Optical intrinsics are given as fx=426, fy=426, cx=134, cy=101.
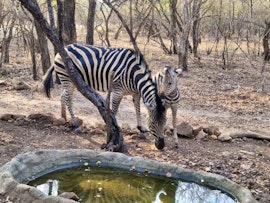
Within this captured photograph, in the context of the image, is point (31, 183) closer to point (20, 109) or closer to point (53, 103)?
point (20, 109)

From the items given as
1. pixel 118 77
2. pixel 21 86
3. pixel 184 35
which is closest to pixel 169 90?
pixel 118 77

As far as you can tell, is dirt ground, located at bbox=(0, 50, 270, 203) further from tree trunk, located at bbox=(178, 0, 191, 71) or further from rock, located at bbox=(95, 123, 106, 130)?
tree trunk, located at bbox=(178, 0, 191, 71)

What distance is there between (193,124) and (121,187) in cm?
407

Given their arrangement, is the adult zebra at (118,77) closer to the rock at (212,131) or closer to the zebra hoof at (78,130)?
the zebra hoof at (78,130)

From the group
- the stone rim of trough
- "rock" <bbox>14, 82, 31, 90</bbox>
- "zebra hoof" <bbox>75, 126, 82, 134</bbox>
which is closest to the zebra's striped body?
"zebra hoof" <bbox>75, 126, 82, 134</bbox>

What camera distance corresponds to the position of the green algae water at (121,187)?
184 inches

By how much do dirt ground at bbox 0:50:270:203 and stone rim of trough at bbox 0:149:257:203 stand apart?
1.91 feet

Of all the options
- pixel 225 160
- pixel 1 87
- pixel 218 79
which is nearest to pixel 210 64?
pixel 218 79

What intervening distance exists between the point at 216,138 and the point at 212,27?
1709cm

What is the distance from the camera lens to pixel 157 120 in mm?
6492

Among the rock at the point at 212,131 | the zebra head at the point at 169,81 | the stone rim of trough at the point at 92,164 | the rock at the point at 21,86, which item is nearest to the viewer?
the stone rim of trough at the point at 92,164

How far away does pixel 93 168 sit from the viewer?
207 inches

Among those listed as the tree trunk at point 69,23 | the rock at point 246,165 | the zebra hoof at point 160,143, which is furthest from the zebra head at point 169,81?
the tree trunk at point 69,23

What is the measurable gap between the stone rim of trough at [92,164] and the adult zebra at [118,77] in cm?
136
